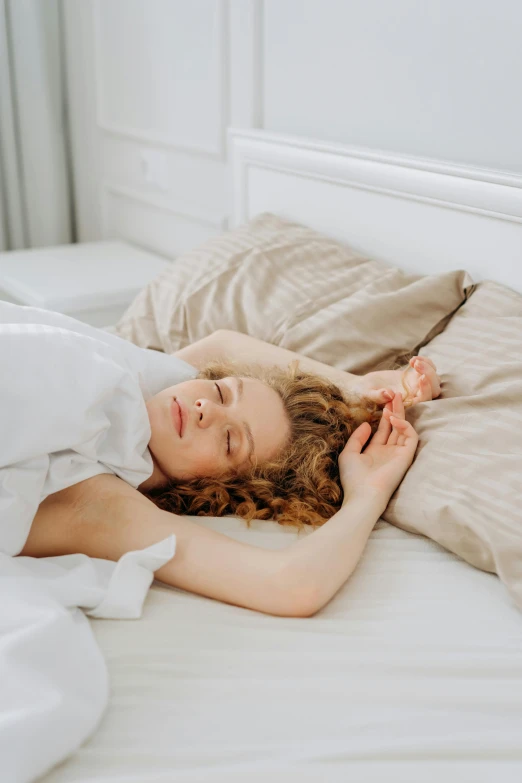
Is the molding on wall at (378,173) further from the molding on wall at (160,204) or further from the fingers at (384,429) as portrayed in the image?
the fingers at (384,429)

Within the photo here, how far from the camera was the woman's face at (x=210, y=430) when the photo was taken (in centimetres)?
113

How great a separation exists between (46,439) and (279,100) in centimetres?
133

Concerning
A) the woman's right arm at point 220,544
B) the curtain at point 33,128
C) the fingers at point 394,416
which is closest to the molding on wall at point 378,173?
the fingers at point 394,416

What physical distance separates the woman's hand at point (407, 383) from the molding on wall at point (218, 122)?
119cm

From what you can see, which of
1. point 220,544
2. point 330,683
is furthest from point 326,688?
point 220,544

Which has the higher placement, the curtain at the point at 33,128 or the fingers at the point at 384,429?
the curtain at the point at 33,128

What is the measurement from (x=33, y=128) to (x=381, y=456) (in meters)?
2.25

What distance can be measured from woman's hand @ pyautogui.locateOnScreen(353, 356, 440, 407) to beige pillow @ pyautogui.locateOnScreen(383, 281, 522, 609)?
20 mm

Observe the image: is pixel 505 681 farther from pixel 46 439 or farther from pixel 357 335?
pixel 357 335

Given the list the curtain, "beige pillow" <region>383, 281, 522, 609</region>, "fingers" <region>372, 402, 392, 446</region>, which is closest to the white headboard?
"beige pillow" <region>383, 281, 522, 609</region>

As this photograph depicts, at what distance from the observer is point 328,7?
1.75 m

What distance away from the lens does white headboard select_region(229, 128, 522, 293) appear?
54.2 inches

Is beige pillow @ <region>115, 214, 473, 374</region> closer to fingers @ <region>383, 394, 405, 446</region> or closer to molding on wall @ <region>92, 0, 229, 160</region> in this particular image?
fingers @ <region>383, 394, 405, 446</region>

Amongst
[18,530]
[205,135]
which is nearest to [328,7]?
[205,135]
